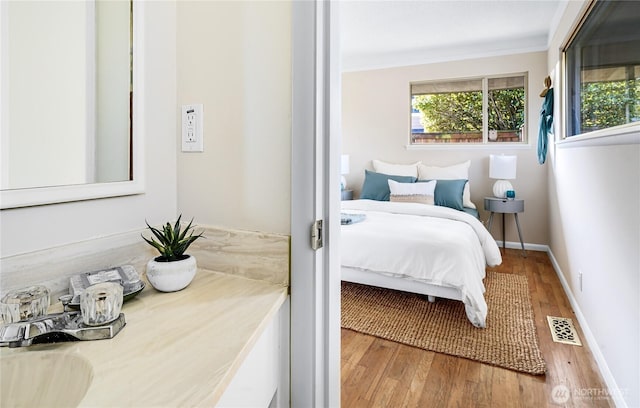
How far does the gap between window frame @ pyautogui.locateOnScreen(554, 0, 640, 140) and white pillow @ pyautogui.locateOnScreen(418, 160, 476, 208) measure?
1.13m

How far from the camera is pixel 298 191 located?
84 centimetres

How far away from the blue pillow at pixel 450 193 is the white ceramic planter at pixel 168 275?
11.5 ft

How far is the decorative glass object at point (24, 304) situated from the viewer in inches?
24.7

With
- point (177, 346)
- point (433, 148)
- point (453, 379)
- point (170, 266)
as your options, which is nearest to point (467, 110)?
point (433, 148)

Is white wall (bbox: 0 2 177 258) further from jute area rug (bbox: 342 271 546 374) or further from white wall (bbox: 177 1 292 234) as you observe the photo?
jute area rug (bbox: 342 271 546 374)

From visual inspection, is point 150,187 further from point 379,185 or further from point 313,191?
point 379,185

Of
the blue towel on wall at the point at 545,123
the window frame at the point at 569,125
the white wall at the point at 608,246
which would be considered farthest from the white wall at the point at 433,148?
the white wall at the point at 608,246

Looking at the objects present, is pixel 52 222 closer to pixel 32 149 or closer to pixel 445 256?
pixel 32 149

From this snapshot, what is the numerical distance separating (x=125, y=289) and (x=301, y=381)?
0.47m

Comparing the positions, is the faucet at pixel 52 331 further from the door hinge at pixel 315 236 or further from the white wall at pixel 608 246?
the white wall at pixel 608 246

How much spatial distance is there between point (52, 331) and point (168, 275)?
0.26 m

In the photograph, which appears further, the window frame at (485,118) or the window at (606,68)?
the window frame at (485,118)

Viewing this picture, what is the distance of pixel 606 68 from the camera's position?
5.60 ft

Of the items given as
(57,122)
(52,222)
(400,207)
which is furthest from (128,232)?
(400,207)
